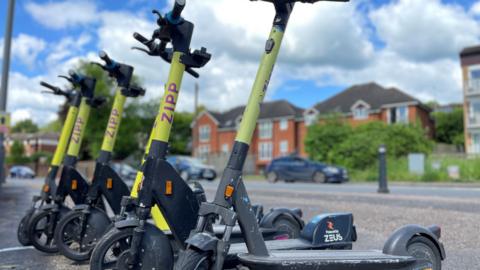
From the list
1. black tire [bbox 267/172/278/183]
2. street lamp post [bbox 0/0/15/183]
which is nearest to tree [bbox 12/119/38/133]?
black tire [bbox 267/172/278/183]

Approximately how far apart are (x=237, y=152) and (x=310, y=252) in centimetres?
111

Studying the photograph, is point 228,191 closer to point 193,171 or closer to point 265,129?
point 193,171

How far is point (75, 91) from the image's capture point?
752 centimetres

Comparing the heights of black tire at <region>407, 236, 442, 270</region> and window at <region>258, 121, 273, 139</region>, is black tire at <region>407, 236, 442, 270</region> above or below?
below

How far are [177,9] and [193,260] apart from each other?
212cm

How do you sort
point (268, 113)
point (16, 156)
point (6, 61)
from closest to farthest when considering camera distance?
point (6, 61) < point (268, 113) < point (16, 156)

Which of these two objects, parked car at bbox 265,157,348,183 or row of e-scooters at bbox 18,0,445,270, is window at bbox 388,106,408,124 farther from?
row of e-scooters at bbox 18,0,445,270

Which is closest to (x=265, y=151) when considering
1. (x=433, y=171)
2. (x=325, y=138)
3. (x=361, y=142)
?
(x=325, y=138)

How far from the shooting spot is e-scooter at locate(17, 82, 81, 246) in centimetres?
611

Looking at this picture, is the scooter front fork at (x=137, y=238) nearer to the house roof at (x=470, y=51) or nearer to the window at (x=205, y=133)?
the house roof at (x=470, y=51)

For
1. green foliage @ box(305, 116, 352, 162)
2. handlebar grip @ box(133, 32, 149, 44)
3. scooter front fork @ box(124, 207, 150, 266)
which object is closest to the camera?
scooter front fork @ box(124, 207, 150, 266)

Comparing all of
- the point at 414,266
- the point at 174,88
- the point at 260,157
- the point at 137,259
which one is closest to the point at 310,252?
the point at 414,266

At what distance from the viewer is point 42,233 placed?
6230 millimetres

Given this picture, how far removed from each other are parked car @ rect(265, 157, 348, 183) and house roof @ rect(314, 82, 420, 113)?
21550 millimetres
